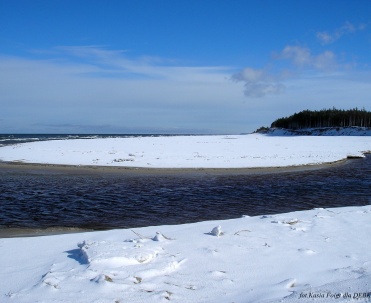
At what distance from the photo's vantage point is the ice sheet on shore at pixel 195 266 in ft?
15.4

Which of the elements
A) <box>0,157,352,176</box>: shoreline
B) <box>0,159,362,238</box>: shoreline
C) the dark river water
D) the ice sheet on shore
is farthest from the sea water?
the ice sheet on shore

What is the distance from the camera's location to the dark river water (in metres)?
10.7

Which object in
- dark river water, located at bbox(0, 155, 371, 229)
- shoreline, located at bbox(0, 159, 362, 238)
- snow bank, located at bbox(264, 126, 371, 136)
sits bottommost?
dark river water, located at bbox(0, 155, 371, 229)

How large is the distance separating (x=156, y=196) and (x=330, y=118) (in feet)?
312

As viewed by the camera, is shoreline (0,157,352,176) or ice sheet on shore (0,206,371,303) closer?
ice sheet on shore (0,206,371,303)

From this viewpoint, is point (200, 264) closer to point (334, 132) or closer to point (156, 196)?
point (156, 196)

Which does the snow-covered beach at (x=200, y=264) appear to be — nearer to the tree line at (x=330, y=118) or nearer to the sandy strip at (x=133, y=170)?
the sandy strip at (x=133, y=170)

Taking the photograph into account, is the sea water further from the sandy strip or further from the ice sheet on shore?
the ice sheet on shore

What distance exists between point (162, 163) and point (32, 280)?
18.4 m

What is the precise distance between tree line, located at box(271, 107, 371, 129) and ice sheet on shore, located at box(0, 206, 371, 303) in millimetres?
96965

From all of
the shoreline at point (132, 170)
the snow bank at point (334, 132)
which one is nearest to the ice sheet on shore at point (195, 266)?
the shoreline at point (132, 170)

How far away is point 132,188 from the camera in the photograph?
15.8 metres

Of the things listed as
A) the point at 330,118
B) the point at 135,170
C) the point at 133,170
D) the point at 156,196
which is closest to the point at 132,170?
the point at 133,170

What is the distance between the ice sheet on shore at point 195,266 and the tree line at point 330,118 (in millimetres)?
96965
